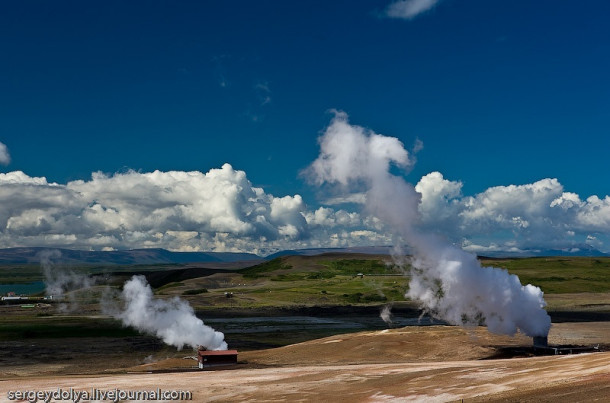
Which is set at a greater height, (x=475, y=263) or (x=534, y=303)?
(x=475, y=263)

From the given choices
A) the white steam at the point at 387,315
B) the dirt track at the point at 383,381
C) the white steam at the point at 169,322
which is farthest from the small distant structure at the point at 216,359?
the white steam at the point at 387,315

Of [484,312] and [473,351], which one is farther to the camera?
[484,312]

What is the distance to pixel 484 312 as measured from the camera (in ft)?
293

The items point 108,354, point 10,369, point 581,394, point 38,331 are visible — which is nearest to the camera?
point 581,394

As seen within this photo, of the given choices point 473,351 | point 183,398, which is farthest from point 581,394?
point 473,351

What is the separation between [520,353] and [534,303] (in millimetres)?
9085

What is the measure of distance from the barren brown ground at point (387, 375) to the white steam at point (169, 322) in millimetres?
10836

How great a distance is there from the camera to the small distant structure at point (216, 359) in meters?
78.8

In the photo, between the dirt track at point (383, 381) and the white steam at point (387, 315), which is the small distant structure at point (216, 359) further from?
the white steam at point (387, 315)

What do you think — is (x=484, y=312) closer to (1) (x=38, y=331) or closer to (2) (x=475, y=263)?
Result: (2) (x=475, y=263)

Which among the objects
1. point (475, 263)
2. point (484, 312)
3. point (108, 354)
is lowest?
point (108, 354)

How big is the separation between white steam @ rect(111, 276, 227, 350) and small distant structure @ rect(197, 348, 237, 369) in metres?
15.2

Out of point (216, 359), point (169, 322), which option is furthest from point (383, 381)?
point (169, 322)

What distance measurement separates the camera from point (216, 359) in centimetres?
7938
